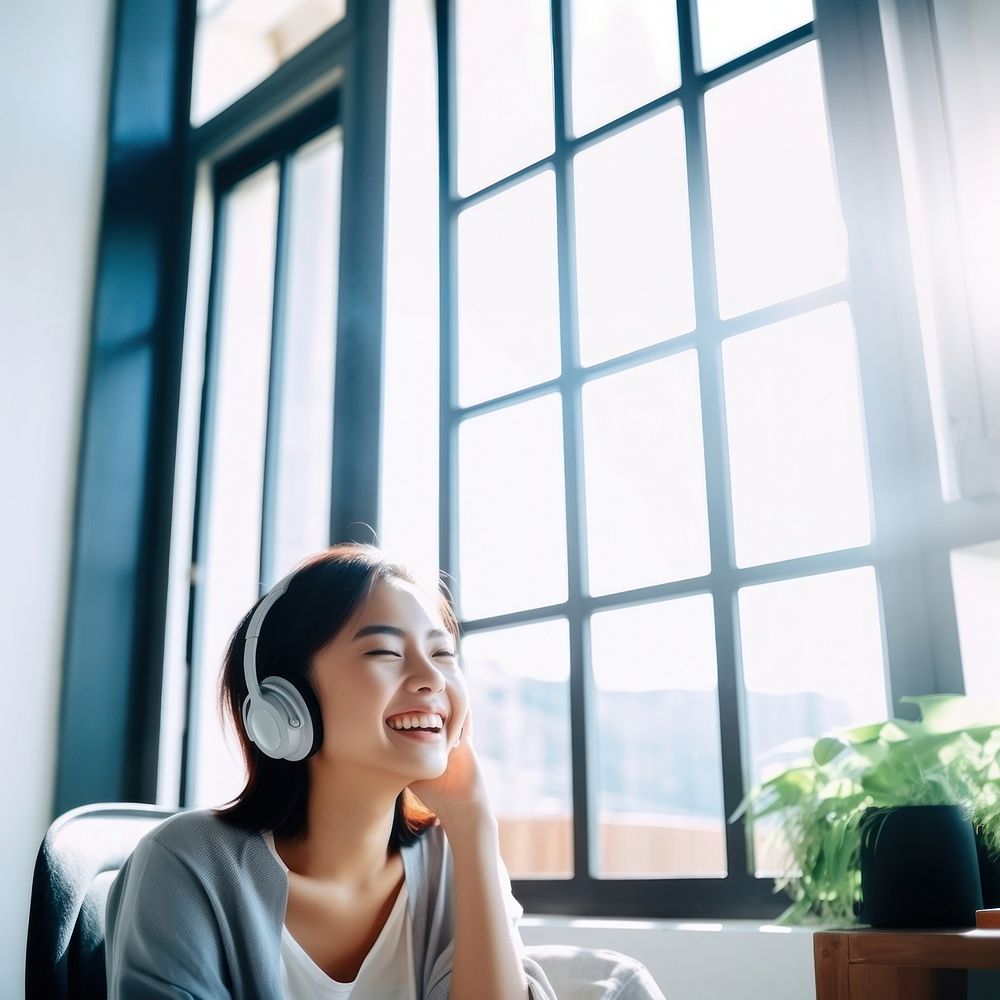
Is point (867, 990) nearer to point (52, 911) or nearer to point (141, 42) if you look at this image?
point (52, 911)

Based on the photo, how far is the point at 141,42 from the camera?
10.3ft

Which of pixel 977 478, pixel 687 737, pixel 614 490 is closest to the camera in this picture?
pixel 977 478

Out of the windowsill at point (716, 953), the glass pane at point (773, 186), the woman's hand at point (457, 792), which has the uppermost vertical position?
the glass pane at point (773, 186)

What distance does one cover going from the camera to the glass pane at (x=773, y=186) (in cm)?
190

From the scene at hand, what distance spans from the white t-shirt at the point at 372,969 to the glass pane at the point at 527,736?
731 millimetres

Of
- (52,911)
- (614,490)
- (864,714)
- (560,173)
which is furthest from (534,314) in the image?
(52,911)

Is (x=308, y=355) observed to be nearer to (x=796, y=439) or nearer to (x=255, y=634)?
(x=796, y=439)

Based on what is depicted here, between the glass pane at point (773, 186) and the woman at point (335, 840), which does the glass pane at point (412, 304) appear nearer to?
the glass pane at point (773, 186)

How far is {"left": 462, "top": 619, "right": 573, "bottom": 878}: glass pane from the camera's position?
2.09m

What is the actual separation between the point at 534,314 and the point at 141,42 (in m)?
1.58

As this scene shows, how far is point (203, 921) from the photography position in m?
1.17

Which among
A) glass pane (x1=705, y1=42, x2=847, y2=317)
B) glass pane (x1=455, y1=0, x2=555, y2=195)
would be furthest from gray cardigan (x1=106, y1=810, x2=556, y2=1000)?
glass pane (x1=455, y1=0, x2=555, y2=195)

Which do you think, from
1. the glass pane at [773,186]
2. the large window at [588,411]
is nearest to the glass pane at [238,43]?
the large window at [588,411]

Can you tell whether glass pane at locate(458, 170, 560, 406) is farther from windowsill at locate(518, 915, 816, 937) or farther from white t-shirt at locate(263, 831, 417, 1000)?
white t-shirt at locate(263, 831, 417, 1000)
